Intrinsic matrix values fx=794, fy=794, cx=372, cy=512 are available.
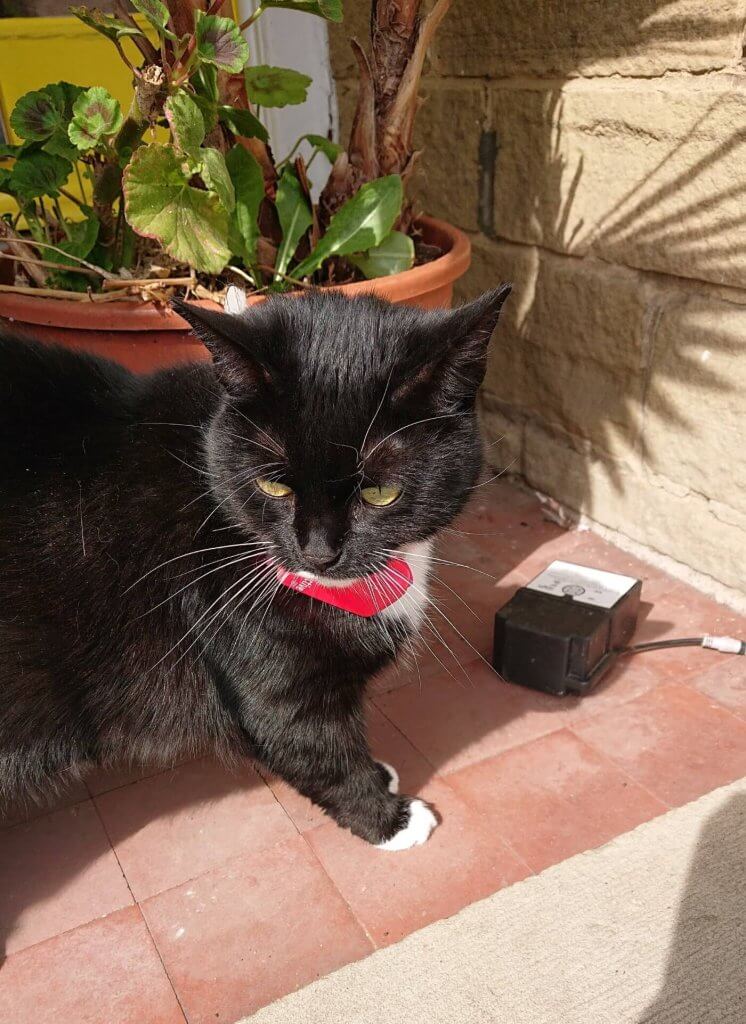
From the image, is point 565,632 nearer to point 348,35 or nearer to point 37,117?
point 37,117

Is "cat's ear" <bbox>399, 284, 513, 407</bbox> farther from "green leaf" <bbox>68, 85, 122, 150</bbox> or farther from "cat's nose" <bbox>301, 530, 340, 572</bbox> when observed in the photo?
"green leaf" <bbox>68, 85, 122, 150</bbox>

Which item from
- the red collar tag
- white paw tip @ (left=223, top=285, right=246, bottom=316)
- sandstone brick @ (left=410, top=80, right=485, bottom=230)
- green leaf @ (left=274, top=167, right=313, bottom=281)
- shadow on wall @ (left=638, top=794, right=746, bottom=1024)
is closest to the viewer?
shadow on wall @ (left=638, top=794, right=746, bottom=1024)

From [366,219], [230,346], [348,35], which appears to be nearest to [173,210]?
[366,219]

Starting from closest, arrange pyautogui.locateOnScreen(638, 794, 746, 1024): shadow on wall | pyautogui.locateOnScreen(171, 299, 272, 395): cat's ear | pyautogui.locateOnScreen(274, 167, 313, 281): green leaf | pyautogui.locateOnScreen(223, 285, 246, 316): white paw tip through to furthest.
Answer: pyautogui.locateOnScreen(171, 299, 272, 395): cat's ear < pyautogui.locateOnScreen(638, 794, 746, 1024): shadow on wall < pyautogui.locateOnScreen(223, 285, 246, 316): white paw tip < pyautogui.locateOnScreen(274, 167, 313, 281): green leaf

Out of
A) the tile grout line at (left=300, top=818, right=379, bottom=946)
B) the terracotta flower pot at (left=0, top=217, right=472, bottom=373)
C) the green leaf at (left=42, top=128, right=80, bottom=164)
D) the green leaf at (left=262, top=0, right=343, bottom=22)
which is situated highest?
the green leaf at (left=262, top=0, right=343, bottom=22)

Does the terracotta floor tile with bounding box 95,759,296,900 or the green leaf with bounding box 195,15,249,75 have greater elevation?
the green leaf with bounding box 195,15,249,75

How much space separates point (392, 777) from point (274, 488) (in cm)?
65

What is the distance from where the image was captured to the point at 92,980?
1.16 metres

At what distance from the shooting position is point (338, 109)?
8.11ft

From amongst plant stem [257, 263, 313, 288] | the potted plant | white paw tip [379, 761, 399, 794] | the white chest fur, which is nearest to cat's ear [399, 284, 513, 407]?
the white chest fur

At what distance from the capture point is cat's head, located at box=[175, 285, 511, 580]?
1.01 metres

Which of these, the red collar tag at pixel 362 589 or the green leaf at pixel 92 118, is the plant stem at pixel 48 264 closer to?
the green leaf at pixel 92 118

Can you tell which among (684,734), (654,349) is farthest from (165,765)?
(654,349)

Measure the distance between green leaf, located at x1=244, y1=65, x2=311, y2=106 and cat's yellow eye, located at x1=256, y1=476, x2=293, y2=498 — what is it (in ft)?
3.36
